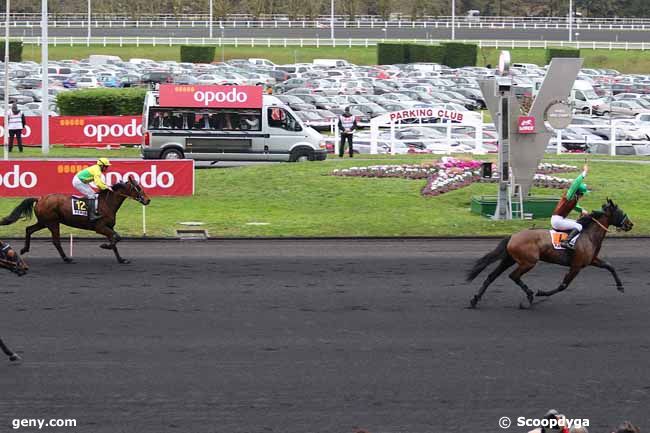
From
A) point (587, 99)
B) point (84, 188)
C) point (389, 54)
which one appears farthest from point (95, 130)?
point (389, 54)

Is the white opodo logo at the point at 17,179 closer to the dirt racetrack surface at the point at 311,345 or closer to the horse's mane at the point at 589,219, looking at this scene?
the dirt racetrack surface at the point at 311,345

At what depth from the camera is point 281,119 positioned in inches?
1330

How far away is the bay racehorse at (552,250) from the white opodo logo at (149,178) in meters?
10.6

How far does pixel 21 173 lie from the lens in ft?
80.3

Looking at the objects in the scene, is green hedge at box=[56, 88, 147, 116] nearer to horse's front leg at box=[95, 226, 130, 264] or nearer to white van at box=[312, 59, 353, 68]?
horse's front leg at box=[95, 226, 130, 264]

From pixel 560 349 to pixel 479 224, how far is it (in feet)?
34.9

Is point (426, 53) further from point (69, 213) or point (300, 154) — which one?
point (69, 213)

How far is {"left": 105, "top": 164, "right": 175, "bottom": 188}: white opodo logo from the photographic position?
24109mm

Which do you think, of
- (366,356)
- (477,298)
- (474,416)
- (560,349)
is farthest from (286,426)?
(477,298)

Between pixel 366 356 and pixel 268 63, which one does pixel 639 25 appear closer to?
pixel 268 63

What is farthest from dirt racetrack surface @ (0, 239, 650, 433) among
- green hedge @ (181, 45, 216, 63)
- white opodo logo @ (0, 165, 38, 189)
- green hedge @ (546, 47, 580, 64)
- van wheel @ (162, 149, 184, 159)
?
green hedge @ (181, 45, 216, 63)

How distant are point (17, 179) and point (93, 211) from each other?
606 centimetres

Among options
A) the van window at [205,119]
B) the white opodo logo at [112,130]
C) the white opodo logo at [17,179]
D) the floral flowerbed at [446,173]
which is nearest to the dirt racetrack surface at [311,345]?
the white opodo logo at [17,179]

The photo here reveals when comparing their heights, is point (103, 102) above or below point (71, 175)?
above
